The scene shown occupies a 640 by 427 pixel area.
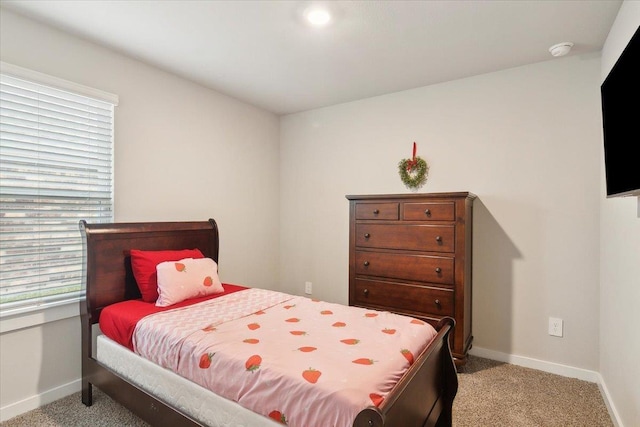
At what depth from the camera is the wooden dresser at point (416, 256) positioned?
2.70m

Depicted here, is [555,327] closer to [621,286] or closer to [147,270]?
[621,286]

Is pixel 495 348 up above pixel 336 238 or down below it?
below

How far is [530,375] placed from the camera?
107 inches

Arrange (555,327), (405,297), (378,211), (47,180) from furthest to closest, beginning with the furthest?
(378,211)
(405,297)
(555,327)
(47,180)

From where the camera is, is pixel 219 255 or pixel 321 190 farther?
pixel 321 190

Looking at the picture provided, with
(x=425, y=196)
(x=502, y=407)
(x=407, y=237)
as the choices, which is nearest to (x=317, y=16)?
(x=425, y=196)

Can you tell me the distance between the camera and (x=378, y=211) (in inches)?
120

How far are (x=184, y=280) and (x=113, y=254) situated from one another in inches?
22.1

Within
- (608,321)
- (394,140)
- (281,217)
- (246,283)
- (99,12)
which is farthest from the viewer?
(281,217)

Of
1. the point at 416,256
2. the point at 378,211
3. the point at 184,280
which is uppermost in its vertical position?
the point at 378,211

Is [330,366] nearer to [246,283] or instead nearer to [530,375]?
[530,375]

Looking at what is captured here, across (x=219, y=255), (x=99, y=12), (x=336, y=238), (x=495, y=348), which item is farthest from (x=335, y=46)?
(x=495, y=348)

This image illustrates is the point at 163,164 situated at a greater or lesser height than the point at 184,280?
greater

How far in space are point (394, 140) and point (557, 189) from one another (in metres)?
1.51
